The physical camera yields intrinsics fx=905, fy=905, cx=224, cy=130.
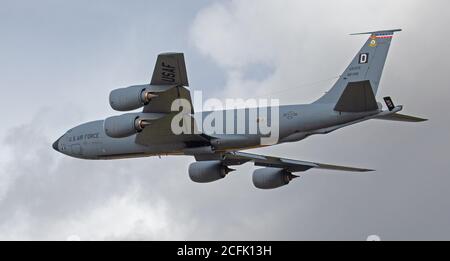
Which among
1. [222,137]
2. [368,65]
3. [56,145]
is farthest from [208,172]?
[368,65]

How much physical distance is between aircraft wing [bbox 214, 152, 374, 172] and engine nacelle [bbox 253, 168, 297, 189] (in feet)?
0.91

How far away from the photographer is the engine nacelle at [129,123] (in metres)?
39.4

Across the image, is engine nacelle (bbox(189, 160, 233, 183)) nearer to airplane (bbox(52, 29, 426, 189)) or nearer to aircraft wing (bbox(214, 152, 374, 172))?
airplane (bbox(52, 29, 426, 189))

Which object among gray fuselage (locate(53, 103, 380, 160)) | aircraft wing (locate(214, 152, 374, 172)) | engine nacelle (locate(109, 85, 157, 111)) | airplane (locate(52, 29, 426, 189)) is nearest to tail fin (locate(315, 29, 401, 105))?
airplane (locate(52, 29, 426, 189))

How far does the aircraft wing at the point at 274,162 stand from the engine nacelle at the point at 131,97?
34.1ft

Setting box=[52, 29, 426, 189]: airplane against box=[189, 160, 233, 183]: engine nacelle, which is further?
box=[189, 160, 233, 183]: engine nacelle

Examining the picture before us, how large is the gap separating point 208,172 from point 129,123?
949 cm

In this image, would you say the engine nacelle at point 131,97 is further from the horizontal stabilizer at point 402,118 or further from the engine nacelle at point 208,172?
the engine nacelle at point 208,172

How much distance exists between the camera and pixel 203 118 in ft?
142

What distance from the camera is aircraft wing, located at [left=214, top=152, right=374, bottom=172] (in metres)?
47.2
